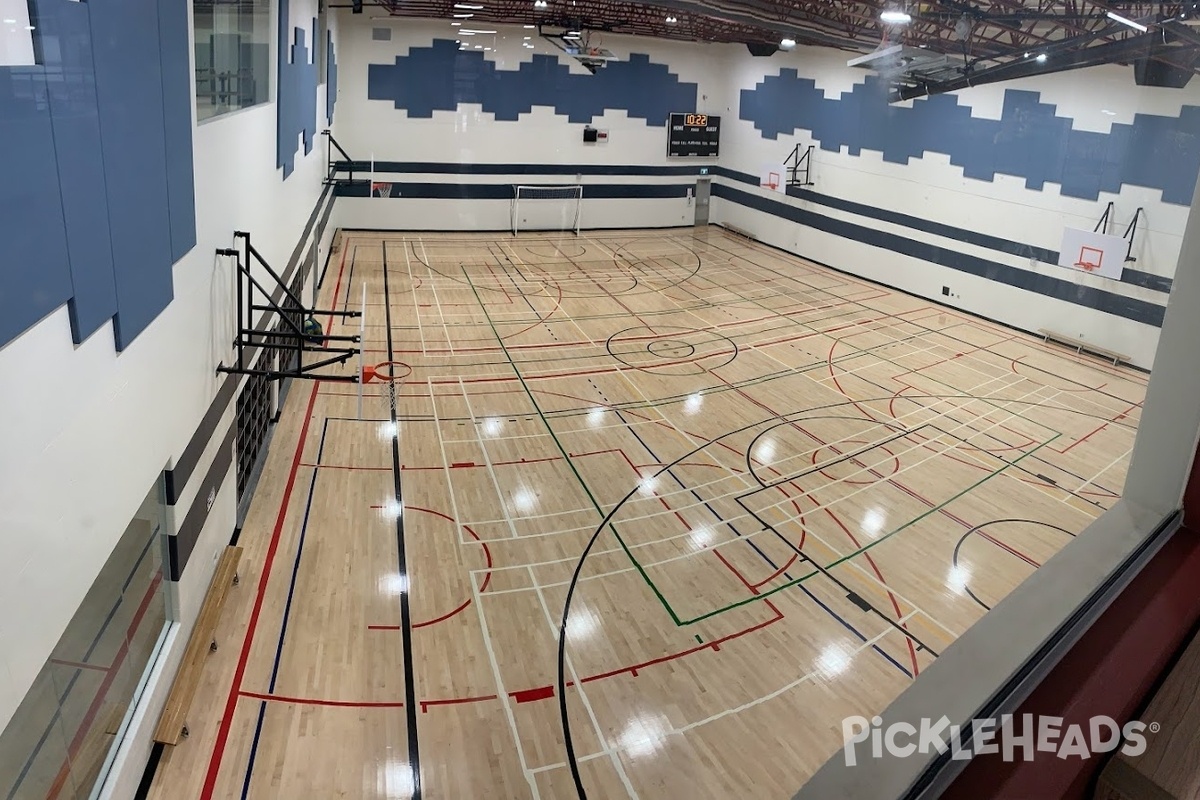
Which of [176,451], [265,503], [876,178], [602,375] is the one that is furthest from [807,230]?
[176,451]

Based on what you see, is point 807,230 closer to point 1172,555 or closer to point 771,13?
point 771,13

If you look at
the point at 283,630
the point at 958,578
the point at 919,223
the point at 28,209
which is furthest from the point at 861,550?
the point at 919,223

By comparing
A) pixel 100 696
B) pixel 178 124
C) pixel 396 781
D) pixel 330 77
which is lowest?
pixel 396 781

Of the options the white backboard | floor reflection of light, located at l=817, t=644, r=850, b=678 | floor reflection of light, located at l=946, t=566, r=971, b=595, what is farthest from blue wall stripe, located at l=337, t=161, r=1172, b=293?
floor reflection of light, located at l=817, t=644, r=850, b=678

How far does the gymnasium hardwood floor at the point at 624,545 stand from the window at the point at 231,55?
2.90m

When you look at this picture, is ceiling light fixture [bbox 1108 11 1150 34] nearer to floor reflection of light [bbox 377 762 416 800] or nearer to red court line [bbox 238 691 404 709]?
floor reflection of light [bbox 377 762 416 800]

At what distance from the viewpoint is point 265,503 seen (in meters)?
6.26

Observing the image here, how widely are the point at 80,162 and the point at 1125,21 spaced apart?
3556 mm

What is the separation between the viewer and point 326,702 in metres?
4.29

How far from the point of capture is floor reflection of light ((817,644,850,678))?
4738 mm

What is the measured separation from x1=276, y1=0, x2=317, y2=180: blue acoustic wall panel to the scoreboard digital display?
30.9 ft

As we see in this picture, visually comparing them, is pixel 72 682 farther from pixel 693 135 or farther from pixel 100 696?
pixel 693 135

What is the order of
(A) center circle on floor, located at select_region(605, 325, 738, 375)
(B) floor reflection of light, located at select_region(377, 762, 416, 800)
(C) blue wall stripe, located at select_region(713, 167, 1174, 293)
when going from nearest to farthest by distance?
(B) floor reflection of light, located at select_region(377, 762, 416, 800), (A) center circle on floor, located at select_region(605, 325, 738, 375), (C) blue wall stripe, located at select_region(713, 167, 1174, 293)

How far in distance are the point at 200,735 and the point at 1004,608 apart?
12.9 ft
